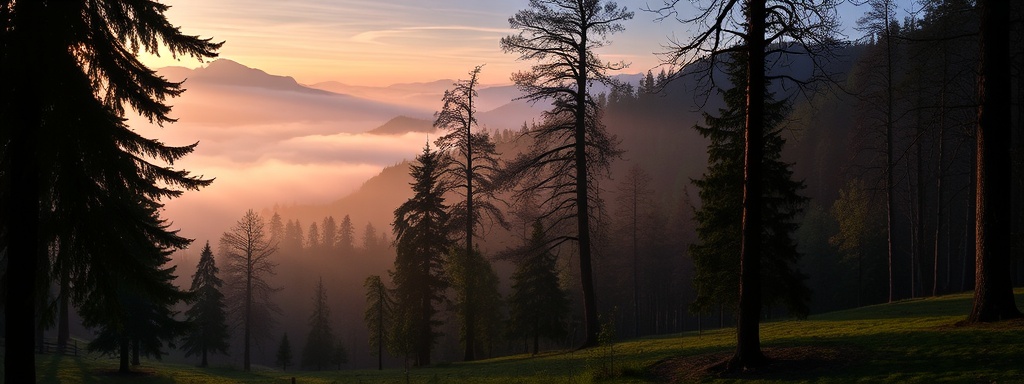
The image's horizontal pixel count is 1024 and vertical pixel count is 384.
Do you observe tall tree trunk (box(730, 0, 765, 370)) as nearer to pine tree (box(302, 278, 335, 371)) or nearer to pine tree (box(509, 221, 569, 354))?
pine tree (box(509, 221, 569, 354))

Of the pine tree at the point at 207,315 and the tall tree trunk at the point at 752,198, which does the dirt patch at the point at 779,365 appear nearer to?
the tall tree trunk at the point at 752,198

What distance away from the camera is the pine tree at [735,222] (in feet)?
63.3

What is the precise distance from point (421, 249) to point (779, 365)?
1049 inches

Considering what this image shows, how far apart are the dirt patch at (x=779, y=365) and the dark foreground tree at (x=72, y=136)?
12.1 meters

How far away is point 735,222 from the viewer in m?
19.9

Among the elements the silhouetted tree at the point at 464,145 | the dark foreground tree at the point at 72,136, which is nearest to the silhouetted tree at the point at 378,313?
the silhouetted tree at the point at 464,145


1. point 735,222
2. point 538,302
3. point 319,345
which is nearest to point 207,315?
A: point 319,345

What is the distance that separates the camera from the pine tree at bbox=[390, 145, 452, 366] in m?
36.9

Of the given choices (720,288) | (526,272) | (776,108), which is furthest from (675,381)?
(526,272)

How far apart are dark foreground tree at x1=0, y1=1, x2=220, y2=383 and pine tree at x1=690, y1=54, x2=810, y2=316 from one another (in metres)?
14.6

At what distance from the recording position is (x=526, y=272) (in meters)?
46.5

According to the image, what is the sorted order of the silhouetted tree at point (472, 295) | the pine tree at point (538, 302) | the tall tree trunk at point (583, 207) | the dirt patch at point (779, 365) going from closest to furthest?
the dirt patch at point (779, 365), the tall tree trunk at point (583, 207), the silhouetted tree at point (472, 295), the pine tree at point (538, 302)

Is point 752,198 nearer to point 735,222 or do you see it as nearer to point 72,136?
point 735,222

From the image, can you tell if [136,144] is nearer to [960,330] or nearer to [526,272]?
[960,330]
